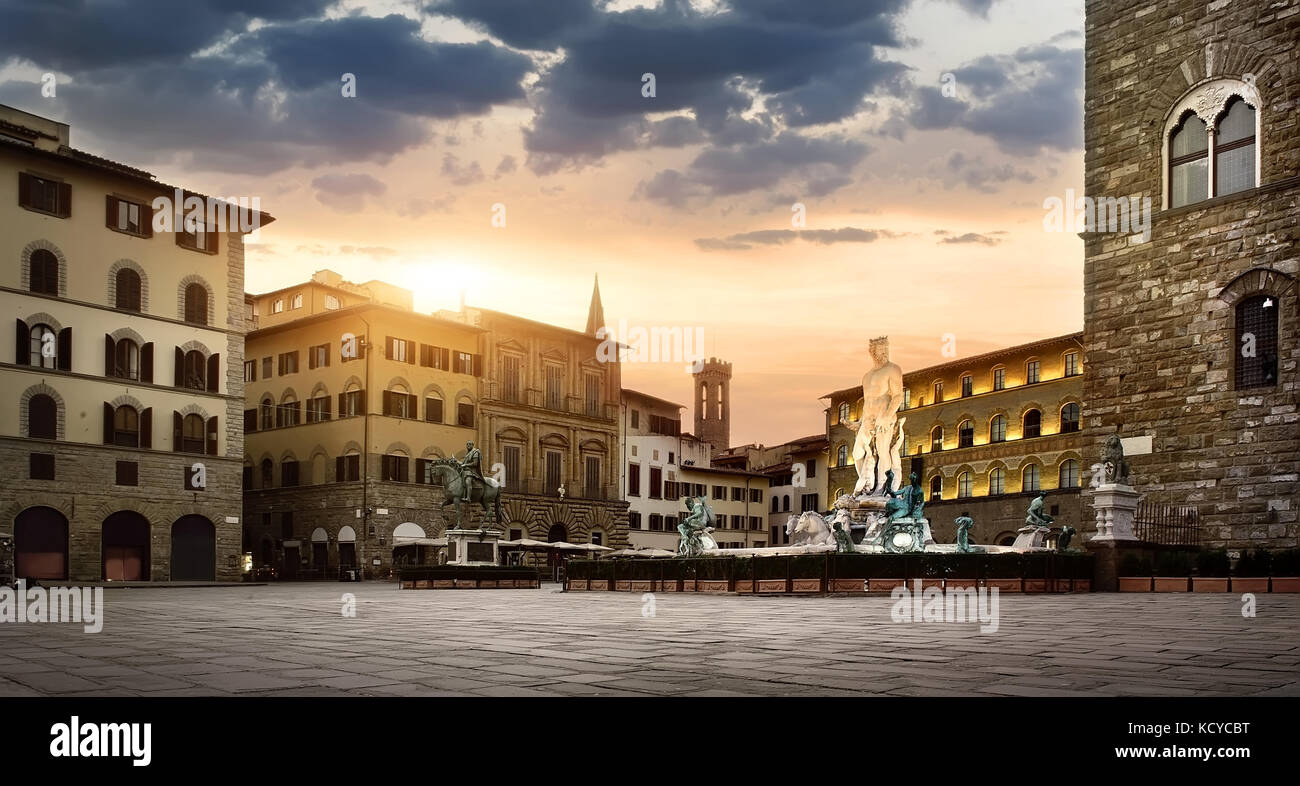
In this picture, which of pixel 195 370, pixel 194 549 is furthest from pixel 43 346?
pixel 194 549

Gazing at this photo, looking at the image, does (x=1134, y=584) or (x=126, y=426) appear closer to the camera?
(x=1134, y=584)

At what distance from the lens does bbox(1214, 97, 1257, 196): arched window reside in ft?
83.5

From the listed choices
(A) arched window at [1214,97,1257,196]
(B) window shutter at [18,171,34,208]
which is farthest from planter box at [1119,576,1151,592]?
(B) window shutter at [18,171,34,208]

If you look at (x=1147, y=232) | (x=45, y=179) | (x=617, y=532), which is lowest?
(x=617, y=532)

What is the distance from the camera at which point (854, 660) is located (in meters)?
7.86

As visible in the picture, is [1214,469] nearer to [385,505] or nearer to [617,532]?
[385,505]

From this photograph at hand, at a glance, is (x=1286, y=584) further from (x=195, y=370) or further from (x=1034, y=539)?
(x=195, y=370)

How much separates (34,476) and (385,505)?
15639 millimetres

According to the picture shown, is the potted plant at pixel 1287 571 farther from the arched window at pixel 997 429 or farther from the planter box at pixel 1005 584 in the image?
the arched window at pixel 997 429

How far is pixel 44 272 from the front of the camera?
38531mm

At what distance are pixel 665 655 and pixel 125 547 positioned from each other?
37142 millimetres

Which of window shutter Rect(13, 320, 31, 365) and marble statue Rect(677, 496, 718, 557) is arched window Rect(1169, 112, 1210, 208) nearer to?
marble statue Rect(677, 496, 718, 557)

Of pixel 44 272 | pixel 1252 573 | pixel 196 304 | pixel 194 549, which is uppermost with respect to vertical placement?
pixel 44 272
